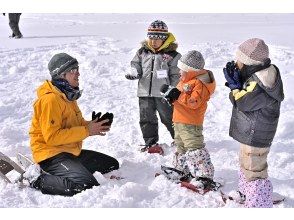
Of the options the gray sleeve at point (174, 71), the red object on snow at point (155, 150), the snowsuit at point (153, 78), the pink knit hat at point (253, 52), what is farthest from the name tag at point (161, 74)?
the pink knit hat at point (253, 52)

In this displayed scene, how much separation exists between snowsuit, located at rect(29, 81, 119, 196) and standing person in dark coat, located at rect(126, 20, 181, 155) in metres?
1.43

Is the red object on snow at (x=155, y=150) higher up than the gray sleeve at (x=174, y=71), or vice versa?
the gray sleeve at (x=174, y=71)

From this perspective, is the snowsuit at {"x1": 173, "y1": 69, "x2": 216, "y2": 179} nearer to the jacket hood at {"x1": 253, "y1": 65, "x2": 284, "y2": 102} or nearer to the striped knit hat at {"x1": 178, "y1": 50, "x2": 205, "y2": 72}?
the striped knit hat at {"x1": 178, "y1": 50, "x2": 205, "y2": 72}

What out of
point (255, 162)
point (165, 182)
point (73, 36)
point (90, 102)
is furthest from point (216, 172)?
point (73, 36)

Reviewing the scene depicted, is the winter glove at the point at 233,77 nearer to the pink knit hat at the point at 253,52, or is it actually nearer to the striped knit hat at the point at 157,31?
the pink knit hat at the point at 253,52

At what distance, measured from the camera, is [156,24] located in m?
6.11

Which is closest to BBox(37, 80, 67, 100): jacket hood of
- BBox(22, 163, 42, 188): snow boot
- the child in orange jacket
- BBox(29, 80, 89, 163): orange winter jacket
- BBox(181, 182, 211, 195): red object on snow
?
BBox(29, 80, 89, 163): orange winter jacket

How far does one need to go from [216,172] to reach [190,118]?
2.88 feet

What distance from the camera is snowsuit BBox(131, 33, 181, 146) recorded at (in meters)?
6.25

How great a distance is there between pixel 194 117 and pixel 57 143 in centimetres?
152

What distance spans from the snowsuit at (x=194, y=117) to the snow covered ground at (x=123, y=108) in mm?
342

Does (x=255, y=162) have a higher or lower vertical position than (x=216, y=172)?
higher

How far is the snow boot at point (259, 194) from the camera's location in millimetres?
4379

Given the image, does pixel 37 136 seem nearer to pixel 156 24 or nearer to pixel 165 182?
pixel 165 182
